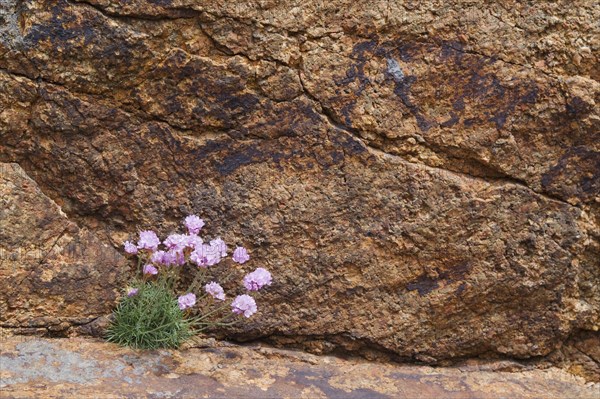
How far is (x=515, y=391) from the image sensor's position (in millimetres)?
4262

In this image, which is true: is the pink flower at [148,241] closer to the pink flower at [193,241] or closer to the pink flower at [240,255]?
the pink flower at [193,241]

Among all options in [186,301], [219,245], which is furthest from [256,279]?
[186,301]

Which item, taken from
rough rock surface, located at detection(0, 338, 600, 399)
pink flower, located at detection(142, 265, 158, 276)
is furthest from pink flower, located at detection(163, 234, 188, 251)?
rough rock surface, located at detection(0, 338, 600, 399)

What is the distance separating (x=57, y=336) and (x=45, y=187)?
78cm

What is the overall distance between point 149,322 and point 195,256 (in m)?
0.40

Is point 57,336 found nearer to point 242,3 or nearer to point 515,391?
point 242,3

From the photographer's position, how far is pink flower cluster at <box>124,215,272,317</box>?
13.6ft

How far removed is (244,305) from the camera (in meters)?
4.15

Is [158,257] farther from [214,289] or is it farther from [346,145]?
[346,145]

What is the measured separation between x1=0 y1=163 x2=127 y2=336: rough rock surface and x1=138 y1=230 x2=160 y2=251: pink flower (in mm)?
250

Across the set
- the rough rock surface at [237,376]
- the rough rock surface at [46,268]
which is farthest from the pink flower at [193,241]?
the rough rock surface at [237,376]

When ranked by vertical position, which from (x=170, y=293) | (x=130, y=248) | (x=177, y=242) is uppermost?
(x=177, y=242)

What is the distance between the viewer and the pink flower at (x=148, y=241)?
13.6ft

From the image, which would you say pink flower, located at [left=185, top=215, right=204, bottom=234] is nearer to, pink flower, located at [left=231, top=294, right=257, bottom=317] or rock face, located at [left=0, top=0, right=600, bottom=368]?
rock face, located at [left=0, top=0, right=600, bottom=368]
